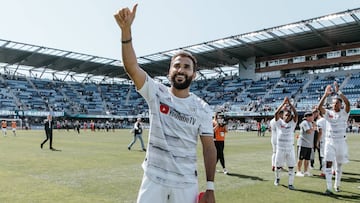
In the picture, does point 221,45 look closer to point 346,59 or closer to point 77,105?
point 346,59

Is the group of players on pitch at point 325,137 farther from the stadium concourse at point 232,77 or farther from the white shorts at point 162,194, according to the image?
the stadium concourse at point 232,77

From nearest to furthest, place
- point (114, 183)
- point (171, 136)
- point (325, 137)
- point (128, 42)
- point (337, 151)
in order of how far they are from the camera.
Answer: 1. point (128, 42)
2. point (171, 136)
3. point (337, 151)
4. point (325, 137)
5. point (114, 183)

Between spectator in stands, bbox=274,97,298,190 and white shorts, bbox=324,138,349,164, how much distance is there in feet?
3.32

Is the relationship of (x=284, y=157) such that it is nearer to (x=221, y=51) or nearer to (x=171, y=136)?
(x=171, y=136)

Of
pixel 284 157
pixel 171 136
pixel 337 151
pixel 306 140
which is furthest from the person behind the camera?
pixel 306 140

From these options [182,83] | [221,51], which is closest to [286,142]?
[182,83]

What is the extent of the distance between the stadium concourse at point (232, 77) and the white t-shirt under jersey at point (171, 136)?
44156mm

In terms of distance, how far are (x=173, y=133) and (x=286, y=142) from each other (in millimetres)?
6857

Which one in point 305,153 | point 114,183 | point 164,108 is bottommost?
point 114,183

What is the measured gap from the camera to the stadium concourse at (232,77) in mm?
50844

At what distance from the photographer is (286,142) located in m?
9.11

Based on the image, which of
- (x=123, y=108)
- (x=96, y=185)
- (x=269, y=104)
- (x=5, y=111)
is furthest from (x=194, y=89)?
(x=96, y=185)

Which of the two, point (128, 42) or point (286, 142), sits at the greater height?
point (128, 42)

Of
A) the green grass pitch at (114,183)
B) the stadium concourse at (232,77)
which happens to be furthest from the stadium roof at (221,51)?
the green grass pitch at (114,183)
